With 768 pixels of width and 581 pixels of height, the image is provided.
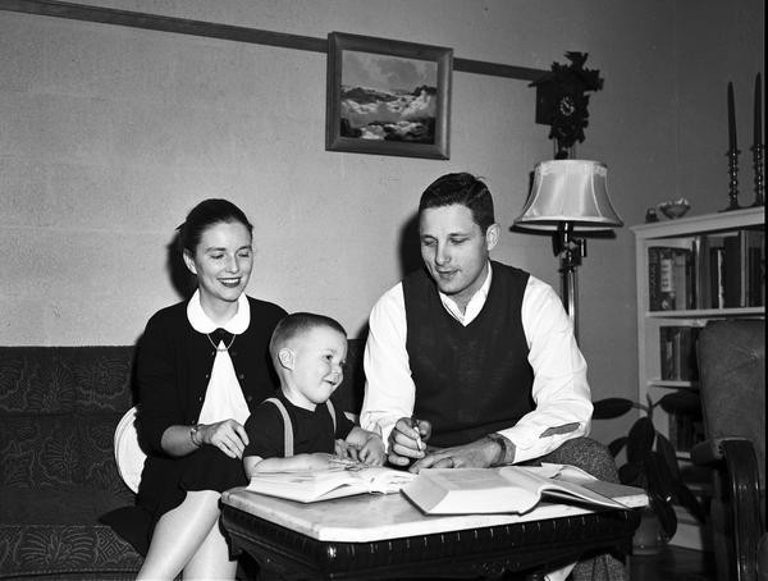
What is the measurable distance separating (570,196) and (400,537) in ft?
8.06

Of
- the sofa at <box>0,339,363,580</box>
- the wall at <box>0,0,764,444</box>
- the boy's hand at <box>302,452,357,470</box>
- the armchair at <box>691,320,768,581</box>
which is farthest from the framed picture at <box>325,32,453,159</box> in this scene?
the boy's hand at <box>302,452,357,470</box>

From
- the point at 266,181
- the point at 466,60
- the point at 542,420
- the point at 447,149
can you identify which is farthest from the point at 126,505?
the point at 466,60

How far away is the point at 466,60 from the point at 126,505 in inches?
91.7

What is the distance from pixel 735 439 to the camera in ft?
8.28

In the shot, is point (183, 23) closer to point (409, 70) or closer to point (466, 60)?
point (409, 70)

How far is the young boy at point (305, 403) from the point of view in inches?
81.4

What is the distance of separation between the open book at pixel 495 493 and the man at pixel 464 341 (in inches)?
27.5

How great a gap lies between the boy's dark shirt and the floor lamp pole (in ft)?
6.39

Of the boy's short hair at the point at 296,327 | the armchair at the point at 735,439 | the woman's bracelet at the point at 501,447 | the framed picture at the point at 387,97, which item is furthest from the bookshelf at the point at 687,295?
the boy's short hair at the point at 296,327

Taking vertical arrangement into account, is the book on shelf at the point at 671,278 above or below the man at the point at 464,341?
above

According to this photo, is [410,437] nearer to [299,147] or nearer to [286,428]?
[286,428]

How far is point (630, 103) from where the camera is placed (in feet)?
14.4

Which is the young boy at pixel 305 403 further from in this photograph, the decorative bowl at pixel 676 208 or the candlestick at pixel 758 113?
the candlestick at pixel 758 113

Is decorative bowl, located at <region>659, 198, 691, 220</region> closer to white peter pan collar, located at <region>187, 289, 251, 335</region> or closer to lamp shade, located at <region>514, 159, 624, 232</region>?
lamp shade, located at <region>514, 159, 624, 232</region>
